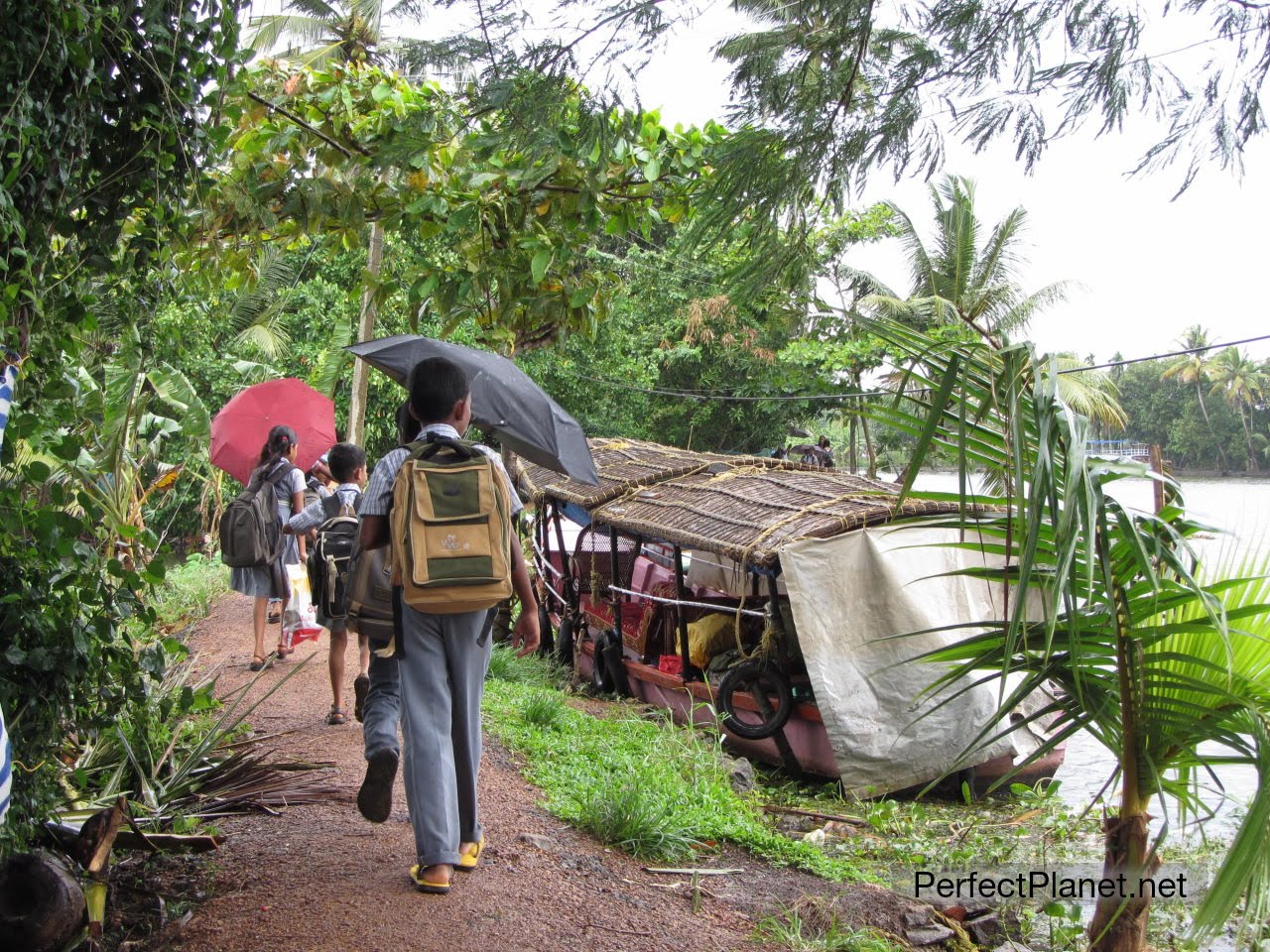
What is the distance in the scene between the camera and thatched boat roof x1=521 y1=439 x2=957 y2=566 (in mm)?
7668

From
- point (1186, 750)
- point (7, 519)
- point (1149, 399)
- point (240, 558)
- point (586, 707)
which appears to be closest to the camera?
point (7, 519)

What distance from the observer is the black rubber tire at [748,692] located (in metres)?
7.90

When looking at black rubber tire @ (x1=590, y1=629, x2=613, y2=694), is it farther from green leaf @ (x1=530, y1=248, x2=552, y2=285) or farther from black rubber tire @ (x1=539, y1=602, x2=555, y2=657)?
green leaf @ (x1=530, y1=248, x2=552, y2=285)

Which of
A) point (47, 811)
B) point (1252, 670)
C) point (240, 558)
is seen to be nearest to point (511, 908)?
point (47, 811)

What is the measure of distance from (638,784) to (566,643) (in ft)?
19.9

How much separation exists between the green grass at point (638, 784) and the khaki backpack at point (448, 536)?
5.63ft

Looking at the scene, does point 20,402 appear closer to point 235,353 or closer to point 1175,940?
point 1175,940

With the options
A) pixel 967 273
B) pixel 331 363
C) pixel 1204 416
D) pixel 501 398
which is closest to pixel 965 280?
pixel 967 273

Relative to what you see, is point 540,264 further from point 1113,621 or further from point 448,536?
point 1113,621

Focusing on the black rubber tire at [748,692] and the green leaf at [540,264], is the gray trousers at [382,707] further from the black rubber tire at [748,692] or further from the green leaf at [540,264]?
the black rubber tire at [748,692]

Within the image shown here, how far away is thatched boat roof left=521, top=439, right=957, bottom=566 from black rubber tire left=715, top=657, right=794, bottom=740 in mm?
951

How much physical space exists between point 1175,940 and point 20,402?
205 inches

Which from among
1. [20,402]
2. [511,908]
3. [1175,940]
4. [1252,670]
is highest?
[20,402]

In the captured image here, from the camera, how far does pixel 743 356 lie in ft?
70.3
